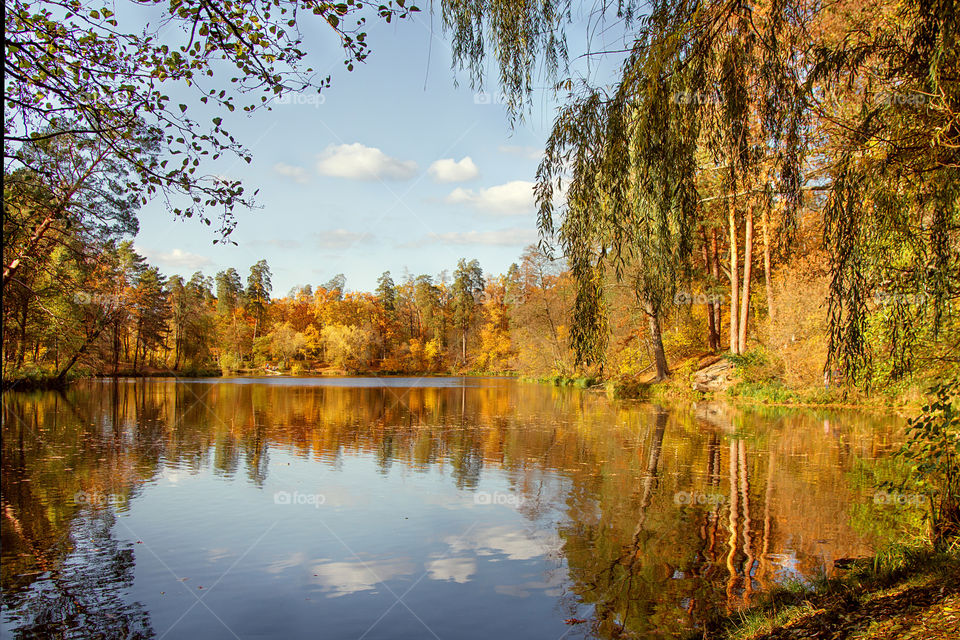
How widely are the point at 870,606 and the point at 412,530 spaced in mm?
5129

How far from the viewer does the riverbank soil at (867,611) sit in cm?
366

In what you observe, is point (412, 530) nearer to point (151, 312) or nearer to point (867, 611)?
point (867, 611)

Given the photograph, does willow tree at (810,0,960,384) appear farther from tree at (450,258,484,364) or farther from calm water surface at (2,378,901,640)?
tree at (450,258,484,364)

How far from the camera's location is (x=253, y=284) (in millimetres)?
73438

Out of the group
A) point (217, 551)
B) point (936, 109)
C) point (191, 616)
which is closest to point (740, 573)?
point (936, 109)

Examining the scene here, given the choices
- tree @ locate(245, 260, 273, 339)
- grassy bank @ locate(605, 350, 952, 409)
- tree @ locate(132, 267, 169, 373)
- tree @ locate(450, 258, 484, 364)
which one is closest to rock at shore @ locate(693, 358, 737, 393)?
grassy bank @ locate(605, 350, 952, 409)

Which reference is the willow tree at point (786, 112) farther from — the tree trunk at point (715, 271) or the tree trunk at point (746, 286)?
the tree trunk at point (715, 271)

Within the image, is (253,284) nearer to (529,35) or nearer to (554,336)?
(554,336)

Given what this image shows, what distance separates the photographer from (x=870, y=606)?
13.8 ft

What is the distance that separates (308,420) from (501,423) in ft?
21.2

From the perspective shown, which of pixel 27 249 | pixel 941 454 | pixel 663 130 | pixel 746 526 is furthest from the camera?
pixel 746 526

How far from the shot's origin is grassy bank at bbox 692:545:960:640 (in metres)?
3.71

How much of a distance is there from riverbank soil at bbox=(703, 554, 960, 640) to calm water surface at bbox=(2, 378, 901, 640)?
0.54 metres

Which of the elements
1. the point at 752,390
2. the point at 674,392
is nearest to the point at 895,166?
the point at 752,390
